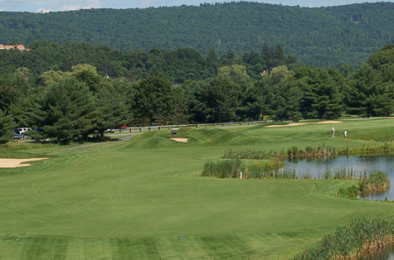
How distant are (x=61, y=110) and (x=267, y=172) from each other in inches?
1606

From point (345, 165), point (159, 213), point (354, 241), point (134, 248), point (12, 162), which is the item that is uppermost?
point (12, 162)

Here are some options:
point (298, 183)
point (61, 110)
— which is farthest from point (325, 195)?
point (61, 110)

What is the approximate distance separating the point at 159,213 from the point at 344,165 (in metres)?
27.2

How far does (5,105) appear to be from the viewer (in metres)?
114

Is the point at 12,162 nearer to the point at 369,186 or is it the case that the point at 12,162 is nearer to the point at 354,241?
the point at 369,186

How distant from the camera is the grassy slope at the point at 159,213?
2728 cm

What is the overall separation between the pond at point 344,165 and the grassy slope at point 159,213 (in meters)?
8.42

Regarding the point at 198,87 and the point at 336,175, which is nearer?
the point at 336,175

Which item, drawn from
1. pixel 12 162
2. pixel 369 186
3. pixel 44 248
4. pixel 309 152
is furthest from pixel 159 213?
pixel 309 152

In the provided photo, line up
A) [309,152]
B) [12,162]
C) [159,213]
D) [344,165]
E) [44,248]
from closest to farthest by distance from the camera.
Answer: [44,248], [159,213], [344,165], [12,162], [309,152]

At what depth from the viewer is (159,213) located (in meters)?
32.9

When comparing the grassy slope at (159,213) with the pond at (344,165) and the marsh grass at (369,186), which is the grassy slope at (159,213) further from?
the pond at (344,165)

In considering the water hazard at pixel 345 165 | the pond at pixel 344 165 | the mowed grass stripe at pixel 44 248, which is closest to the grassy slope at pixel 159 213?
the mowed grass stripe at pixel 44 248

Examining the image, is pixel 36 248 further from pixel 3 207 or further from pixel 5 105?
pixel 5 105
